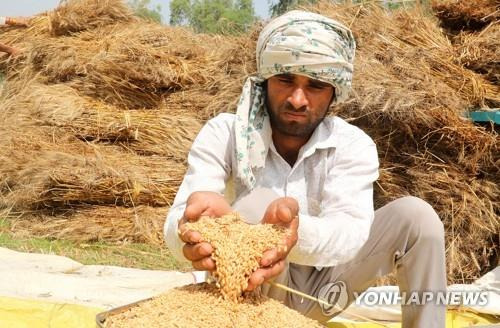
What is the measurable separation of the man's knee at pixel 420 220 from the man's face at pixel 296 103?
15.5 inches

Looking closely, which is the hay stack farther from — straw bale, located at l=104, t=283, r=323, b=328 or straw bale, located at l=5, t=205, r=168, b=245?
straw bale, located at l=104, t=283, r=323, b=328

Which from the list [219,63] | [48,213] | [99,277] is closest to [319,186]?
[99,277]

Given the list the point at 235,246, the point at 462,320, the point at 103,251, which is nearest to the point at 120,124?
the point at 103,251

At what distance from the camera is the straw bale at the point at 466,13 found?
357 centimetres

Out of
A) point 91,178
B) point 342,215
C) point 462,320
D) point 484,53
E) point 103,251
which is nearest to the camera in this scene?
point 342,215

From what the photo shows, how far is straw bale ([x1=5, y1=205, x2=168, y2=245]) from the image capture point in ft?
13.1

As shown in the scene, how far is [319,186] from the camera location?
207cm

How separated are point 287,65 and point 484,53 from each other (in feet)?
5.89

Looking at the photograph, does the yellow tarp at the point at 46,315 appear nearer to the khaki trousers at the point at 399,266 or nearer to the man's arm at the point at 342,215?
the khaki trousers at the point at 399,266

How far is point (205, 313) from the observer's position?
4.72 ft

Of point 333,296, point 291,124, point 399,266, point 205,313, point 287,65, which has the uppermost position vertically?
point 287,65

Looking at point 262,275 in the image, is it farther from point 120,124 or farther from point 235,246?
point 120,124

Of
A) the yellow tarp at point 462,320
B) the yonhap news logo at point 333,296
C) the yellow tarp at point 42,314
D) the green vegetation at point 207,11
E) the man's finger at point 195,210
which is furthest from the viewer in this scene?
the green vegetation at point 207,11

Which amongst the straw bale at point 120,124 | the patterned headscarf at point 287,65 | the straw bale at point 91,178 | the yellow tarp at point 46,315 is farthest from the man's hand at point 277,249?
the straw bale at point 120,124
